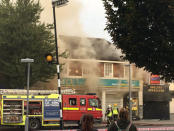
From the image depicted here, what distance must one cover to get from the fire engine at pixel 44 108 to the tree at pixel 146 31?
6.86 meters

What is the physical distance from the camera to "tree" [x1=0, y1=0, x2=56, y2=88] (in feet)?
90.7

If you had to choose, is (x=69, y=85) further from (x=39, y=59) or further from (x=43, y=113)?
(x=43, y=113)

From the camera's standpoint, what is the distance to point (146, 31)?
15297 mm

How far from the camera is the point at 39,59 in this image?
28.5 metres

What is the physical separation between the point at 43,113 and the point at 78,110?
281cm

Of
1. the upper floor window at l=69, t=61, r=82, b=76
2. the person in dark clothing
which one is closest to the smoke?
the upper floor window at l=69, t=61, r=82, b=76

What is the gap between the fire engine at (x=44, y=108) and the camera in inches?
894

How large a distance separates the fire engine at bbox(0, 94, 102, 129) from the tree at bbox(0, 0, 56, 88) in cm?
456

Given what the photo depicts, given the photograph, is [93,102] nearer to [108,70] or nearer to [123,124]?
[108,70]

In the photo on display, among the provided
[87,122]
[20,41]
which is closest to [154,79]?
[20,41]

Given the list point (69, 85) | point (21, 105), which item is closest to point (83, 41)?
point (69, 85)

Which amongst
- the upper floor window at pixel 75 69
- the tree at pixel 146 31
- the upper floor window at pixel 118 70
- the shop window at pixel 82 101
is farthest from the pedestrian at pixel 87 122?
the upper floor window at pixel 118 70

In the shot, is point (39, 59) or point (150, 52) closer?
point (150, 52)

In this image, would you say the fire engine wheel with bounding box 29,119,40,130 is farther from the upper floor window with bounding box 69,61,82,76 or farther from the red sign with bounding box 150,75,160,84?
the red sign with bounding box 150,75,160,84
